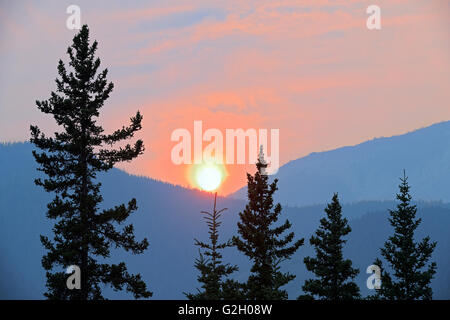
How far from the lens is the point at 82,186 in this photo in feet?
127

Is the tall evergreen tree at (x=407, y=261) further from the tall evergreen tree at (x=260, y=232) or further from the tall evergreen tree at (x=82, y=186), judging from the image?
the tall evergreen tree at (x=82, y=186)

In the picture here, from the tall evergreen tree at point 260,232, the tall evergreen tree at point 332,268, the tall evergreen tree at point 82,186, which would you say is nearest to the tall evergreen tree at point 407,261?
the tall evergreen tree at point 332,268

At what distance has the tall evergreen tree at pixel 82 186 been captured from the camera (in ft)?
124

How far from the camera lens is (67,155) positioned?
3912 centimetres

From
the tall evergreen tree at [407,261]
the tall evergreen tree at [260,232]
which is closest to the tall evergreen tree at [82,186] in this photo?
the tall evergreen tree at [260,232]

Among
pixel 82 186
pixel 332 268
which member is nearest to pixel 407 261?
pixel 332 268

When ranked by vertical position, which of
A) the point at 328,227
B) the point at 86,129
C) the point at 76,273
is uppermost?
the point at 86,129

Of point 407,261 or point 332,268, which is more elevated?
point 407,261

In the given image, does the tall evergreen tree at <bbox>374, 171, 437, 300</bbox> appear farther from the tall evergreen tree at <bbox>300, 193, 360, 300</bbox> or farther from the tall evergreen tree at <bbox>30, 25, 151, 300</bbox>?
the tall evergreen tree at <bbox>30, 25, 151, 300</bbox>

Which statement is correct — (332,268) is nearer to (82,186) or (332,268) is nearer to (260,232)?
(260,232)

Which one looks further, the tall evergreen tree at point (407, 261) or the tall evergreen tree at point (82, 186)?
the tall evergreen tree at point (407, 261)
